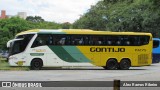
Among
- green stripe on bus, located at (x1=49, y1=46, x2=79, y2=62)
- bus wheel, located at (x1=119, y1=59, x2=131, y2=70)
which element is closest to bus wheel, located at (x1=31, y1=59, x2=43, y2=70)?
green stripe on bus, located at (x1=49, y1=46, x2=79, y2=62)

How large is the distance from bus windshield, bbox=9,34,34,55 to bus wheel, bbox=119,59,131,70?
759cm

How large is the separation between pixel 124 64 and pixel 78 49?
4.03m

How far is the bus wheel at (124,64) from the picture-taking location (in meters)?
33.6

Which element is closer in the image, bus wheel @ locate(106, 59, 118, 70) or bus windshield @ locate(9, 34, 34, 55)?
bus windshield @ locate(9, 34, 34, 55)

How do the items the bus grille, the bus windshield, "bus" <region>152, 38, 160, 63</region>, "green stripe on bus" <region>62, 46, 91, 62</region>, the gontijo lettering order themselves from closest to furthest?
the bus windshield → "green stripe on bus" <region>62, 46, 91, 62</region> → the gontijo lettering → the bus grille → "bus" <region>152, 38, 160, 63</region>

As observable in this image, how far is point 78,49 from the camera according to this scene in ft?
108

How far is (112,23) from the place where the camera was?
7119cm

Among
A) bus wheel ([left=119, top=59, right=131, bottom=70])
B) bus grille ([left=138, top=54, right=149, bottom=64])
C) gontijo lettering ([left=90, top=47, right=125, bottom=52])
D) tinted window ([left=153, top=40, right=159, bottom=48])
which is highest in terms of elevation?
tinted window ([left=153, top=40, right=159, bottom=48])

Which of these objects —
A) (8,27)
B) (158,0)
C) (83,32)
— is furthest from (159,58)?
(8,27)

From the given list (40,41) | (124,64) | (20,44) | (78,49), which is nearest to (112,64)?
(124,64)

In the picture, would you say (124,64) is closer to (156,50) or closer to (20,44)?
(156,50)

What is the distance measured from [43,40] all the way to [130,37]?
712 centimetres

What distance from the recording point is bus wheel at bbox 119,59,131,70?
33647 mm

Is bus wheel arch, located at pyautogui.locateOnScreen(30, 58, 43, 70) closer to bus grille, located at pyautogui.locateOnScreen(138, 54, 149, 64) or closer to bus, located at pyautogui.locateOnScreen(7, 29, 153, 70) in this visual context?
bus, located at pyautogui.locateOnScreen(7, 29, 153, 70)
